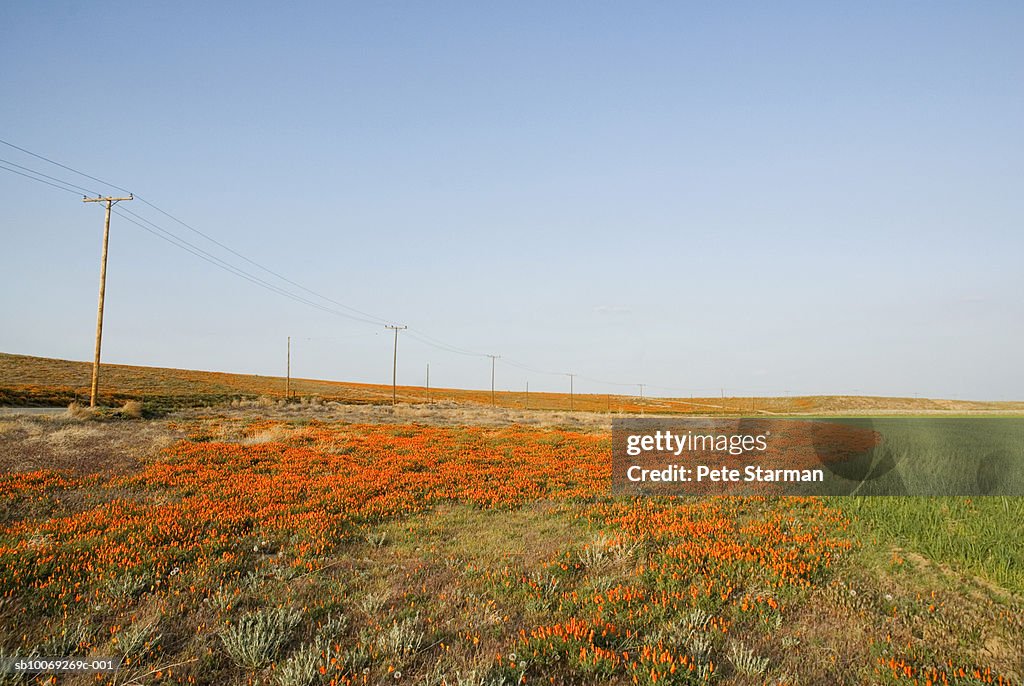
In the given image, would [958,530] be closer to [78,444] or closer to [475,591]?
[475,591]

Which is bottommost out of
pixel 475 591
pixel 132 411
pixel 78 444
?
pixel 475 591

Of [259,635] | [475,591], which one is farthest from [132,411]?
[475,591]

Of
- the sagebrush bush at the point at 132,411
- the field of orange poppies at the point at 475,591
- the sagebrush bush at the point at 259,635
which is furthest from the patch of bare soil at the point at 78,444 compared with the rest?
the sagebrush bush at the point at 259,635

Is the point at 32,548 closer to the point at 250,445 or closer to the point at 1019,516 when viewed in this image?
the point at 250,445

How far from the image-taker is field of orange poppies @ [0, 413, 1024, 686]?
17.4ft

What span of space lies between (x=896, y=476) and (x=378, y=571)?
37.2 feet

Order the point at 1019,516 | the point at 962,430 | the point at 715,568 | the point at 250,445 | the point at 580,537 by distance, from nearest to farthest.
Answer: the point at 715,568, the point at 1019,516, the point at 580,537, the point at 962,430, the point at 250,445

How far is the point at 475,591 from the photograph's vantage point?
717 cm

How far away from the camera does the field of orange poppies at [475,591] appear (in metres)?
5.31

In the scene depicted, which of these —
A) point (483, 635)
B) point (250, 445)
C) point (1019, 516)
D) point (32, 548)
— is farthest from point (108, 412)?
point (1019, 516)

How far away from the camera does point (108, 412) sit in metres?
31.7

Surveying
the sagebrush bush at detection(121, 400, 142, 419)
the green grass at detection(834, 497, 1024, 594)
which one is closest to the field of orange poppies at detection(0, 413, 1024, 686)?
the green grass at detection(834, 497, 1024, 594)

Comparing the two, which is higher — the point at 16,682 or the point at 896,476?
the point at 896,476

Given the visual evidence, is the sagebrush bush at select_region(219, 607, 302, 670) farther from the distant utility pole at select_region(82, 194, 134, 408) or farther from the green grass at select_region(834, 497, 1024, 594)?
the distant utility pole at select_region(82, 194, 134, 408)
